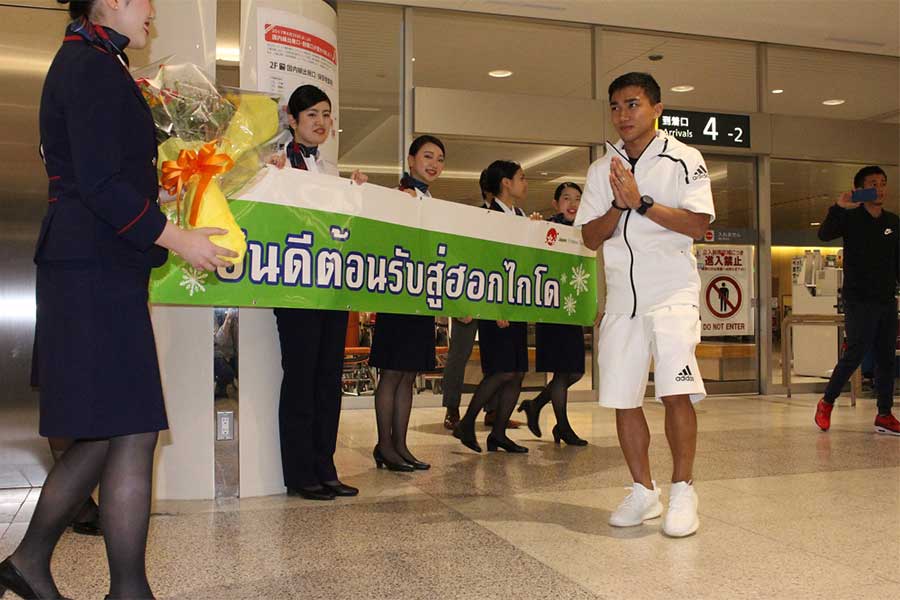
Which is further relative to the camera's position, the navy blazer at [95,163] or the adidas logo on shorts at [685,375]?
the adidas logo on shorts at [685,375]

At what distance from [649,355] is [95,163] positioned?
83.3 inches

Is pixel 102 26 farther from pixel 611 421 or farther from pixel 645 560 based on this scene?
pixel 611 421

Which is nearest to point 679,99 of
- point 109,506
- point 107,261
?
point 107,261

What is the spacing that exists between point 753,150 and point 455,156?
3.27 m

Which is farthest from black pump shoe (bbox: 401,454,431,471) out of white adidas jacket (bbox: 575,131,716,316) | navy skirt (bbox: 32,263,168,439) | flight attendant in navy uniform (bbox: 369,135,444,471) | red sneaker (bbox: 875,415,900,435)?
red sneaker (bbox: 875,415,900,435)

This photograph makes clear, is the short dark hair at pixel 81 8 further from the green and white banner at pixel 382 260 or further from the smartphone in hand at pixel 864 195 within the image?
the smartphone in hand at pixel 864 195

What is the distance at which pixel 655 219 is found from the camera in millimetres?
3057

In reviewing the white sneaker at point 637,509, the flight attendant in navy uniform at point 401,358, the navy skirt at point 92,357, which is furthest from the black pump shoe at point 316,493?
the navy skirt at point 92,357

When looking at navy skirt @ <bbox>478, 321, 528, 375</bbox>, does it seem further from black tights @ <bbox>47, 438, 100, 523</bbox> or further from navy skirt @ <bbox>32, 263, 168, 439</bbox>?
navy skirt @ <bbox>32, 263, 168, 439</bbox>

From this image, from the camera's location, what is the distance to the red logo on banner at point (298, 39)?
3707 mm

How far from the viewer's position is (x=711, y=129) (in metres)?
8.90

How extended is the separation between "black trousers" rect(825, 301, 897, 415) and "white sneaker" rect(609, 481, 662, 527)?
122 inches

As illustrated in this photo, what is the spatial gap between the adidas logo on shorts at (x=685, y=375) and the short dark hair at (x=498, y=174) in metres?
2.20

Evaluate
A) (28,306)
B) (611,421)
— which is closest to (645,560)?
(28,306)
